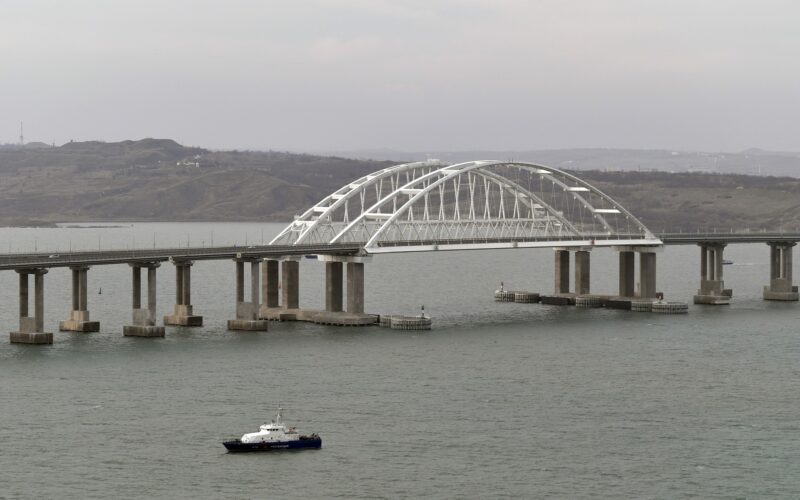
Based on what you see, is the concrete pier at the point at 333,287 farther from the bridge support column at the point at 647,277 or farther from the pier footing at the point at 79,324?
the bridge support column at the point at 647,277

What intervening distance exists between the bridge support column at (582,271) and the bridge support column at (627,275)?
304 cm

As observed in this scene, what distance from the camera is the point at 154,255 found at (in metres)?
105

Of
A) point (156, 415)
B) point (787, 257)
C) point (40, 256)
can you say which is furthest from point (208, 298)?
point (156, 415)

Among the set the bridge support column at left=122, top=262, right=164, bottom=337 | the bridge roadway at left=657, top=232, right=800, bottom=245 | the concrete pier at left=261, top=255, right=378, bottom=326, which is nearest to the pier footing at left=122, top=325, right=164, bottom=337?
the bridge support column at left=122, top=262, right=164, bottom=337

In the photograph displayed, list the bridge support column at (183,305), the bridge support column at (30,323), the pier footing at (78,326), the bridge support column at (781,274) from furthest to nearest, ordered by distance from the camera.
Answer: the bridge support column at (781,274)
the bridge support column at (183,305)
the pier footing at (78,326)
the bridge support column at (30,323)

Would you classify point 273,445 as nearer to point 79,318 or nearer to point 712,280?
point 79,318

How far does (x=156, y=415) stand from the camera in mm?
71188

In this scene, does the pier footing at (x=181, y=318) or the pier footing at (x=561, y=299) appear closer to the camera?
the pier footing at (x=181, y=318)

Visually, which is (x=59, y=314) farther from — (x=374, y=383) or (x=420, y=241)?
(x=374, y=383)

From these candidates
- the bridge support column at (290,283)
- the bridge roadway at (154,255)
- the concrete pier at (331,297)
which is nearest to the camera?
the bridge roadway at (154,255)

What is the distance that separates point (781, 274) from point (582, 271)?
24.3 metres

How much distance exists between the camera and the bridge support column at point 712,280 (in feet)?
449

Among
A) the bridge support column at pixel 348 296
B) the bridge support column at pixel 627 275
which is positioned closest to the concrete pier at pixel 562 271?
the bridge support column at pixel 627 275

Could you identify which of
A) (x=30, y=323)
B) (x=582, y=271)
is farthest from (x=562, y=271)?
(x=30, y=323)
